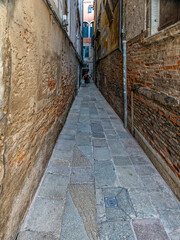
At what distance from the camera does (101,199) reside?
7.75ft

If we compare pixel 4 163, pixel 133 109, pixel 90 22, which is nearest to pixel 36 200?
pixel 4 163

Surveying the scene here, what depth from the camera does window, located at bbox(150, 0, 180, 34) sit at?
309cm

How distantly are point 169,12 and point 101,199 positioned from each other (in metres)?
3.30

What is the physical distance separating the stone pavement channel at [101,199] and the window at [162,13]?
96.8 inches

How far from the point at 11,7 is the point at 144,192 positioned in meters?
2.60

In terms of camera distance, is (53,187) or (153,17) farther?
(153,17)

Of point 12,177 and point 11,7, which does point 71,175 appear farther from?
point 11,7

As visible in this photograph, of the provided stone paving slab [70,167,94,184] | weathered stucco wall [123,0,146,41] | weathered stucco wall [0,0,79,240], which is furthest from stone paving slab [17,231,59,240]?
weathered stucco wall [123,0,146,41]

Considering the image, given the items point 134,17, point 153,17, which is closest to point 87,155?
point 153,17

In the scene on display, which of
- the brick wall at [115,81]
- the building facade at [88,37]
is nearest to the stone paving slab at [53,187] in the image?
the brick wall at [115,81]

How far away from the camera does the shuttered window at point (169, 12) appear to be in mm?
2967

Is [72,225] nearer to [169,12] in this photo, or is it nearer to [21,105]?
[21,105]

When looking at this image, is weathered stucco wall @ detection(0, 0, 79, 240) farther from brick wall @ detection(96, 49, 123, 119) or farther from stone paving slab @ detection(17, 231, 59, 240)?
brick wall @ detection(96, 49, 123, 119)

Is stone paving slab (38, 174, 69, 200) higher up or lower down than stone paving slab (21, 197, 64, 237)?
higher up
